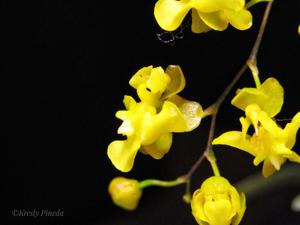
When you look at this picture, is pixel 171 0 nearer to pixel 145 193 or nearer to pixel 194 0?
pixel 194 0

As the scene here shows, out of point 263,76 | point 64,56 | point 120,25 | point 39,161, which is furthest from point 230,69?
point 39,161

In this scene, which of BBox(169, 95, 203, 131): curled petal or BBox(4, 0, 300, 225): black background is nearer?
BBox(169, 95, 203, 131): curled petal

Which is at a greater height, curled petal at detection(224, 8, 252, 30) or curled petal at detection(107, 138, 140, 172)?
curled petal at detection(224, 8, 252, 30)

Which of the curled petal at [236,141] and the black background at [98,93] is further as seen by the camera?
the black background at [98,93]

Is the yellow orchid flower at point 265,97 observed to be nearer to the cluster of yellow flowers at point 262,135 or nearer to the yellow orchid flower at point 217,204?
the cluster of yellow flowers at point 262,135

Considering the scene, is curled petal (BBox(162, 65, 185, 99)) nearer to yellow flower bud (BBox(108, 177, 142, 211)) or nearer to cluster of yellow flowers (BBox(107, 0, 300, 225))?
cluster of yellow flowers (BBox(107, 0, 300, 225))

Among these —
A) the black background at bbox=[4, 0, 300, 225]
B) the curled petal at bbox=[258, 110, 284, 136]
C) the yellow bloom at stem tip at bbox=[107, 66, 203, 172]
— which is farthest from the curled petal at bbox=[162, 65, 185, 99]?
the black background at bbox=[4, 0, 300, 225]

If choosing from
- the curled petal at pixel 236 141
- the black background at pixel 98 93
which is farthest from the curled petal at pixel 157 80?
the black background at pixel 98 93
